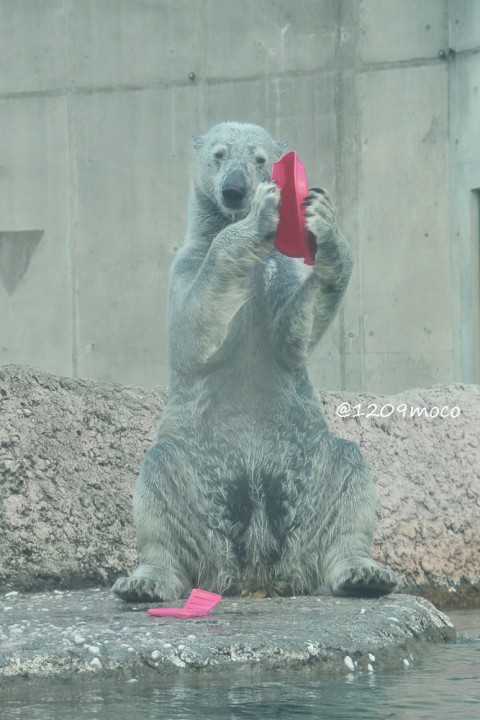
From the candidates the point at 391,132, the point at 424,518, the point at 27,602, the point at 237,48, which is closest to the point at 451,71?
the point at 391,132

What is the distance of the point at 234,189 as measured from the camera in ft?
16.2

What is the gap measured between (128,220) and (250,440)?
618 centimetres

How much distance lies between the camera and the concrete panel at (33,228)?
36.5 ft

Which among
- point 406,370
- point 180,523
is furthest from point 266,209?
point 406,370

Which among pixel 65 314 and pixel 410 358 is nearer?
pixel 410 358

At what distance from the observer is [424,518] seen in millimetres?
6660

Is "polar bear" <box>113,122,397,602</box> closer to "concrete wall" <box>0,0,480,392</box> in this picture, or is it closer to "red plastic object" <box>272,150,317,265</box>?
"red plastic object" <box>272,150,317,265</box>

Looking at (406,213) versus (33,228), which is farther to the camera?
(33,228)

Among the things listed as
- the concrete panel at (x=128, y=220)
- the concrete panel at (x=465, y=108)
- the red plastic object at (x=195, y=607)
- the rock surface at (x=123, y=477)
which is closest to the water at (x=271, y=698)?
the red plastic object at (x=195, y=607)

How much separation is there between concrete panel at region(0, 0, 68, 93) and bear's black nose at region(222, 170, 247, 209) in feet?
21.4

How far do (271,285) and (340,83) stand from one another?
585 cm

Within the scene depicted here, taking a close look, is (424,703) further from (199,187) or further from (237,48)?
(237,48)

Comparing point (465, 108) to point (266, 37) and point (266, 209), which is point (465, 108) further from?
point (266, 209)

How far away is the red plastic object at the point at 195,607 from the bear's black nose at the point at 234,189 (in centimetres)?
143
